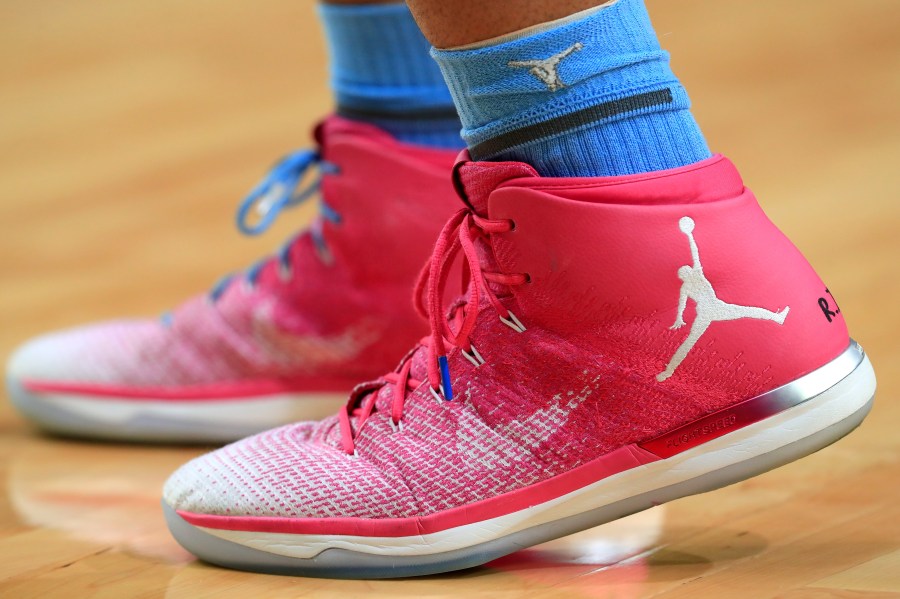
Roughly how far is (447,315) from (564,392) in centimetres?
12

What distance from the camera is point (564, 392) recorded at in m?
0.76

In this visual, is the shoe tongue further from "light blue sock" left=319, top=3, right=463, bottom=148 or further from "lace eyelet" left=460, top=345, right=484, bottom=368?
"light blue sock" left=319, top=3, right=463, bottom=148

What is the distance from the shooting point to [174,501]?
0.84 meters

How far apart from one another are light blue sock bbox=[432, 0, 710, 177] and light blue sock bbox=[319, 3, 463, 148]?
1.13ft

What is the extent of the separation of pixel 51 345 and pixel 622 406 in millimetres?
789

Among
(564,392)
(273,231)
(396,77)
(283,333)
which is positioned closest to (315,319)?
(283,333)

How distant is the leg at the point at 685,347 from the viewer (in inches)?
28.4

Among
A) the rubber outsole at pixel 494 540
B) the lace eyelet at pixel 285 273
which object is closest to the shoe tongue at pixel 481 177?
the rubber outsole at pixel 494 540

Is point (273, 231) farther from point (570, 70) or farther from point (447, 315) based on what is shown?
point (570, 70)

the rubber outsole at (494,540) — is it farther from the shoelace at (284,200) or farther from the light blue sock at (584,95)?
the shoelace at (284,200)

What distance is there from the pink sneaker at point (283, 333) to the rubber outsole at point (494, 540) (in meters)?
0.35

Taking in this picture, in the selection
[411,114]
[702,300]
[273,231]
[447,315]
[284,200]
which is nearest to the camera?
[702,300]

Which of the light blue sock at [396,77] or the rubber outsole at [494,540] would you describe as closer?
the rubber outsole at [494,540]

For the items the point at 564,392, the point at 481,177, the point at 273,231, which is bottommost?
the point at 273,231
